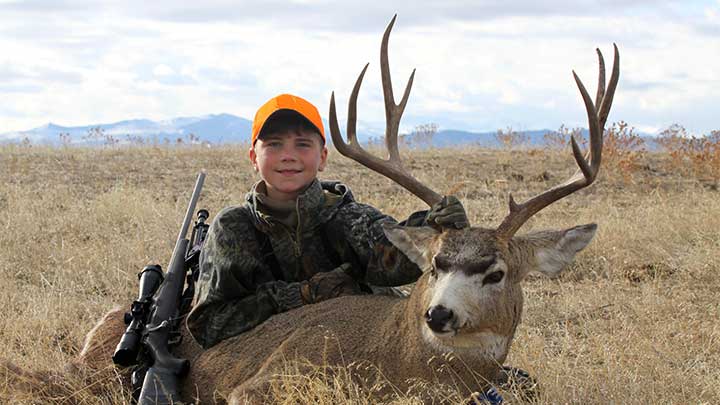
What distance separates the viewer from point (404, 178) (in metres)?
4.51

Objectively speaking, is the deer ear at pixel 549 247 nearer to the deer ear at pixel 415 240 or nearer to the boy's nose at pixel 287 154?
the deer ear at pixel 415 240

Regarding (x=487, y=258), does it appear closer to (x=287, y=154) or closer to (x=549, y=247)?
(x=549, y=247)

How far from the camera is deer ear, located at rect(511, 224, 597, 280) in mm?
4133

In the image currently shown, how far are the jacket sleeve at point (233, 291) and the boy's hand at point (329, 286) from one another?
0.16ft

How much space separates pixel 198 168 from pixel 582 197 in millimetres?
5064

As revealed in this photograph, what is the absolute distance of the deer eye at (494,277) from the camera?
393cm

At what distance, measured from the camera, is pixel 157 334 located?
177 inches

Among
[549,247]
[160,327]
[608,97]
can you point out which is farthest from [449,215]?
[160,327]

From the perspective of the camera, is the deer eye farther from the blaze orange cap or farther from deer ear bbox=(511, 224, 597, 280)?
the blaze orange cap

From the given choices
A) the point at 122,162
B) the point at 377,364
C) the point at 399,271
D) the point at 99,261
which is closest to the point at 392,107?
the point at 399,271

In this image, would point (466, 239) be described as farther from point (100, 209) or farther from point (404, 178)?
point (100, 209)

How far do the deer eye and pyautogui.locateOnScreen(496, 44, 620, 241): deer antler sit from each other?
0.59 feet

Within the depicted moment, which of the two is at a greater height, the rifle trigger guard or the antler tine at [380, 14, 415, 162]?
the antler tine at [380, 14, 415, 162]

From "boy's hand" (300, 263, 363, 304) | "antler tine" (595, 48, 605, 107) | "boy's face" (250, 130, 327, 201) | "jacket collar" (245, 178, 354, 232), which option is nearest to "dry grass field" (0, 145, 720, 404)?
"boy's hand" (300, 263, 363, 304)
